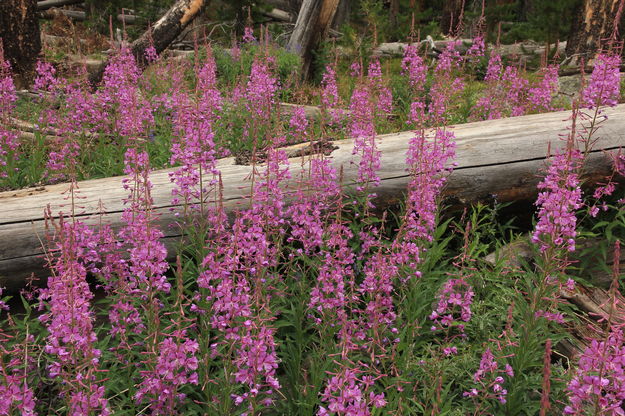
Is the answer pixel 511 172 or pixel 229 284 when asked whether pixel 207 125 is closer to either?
pixel 229 284

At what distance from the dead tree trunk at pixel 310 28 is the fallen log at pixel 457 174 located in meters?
7.11

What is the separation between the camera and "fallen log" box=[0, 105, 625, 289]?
436 cm

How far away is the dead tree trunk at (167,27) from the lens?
990 centimetres

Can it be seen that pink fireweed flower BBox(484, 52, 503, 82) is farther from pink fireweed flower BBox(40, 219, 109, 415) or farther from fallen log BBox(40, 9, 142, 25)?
fallen log BBox(40, 9, 142, 25)

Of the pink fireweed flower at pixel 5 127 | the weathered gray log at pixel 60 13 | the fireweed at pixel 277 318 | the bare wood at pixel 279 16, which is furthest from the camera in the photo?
the weathered gray log at pixel 60 13

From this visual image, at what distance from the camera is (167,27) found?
33.0ft

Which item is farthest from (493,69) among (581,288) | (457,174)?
(581,288)

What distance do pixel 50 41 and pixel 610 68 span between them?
47.7 ft

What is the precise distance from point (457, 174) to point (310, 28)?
8.01 m

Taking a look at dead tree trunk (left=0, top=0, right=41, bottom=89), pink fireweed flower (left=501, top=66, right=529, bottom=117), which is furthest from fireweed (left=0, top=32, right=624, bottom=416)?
dead tree trunk (left=0, top=0, right=41, bottom=89)

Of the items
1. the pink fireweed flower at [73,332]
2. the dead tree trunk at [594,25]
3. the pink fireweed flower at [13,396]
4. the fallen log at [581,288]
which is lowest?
the fallen log at [581,288]

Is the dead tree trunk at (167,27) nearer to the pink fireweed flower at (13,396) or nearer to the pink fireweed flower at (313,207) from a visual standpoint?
the pink fireweed flower at (313,207)

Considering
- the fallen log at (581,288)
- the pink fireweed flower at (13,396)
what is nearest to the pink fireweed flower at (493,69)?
the fallen log at (581,288)

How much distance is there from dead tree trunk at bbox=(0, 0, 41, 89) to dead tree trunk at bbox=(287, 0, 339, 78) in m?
5.32
